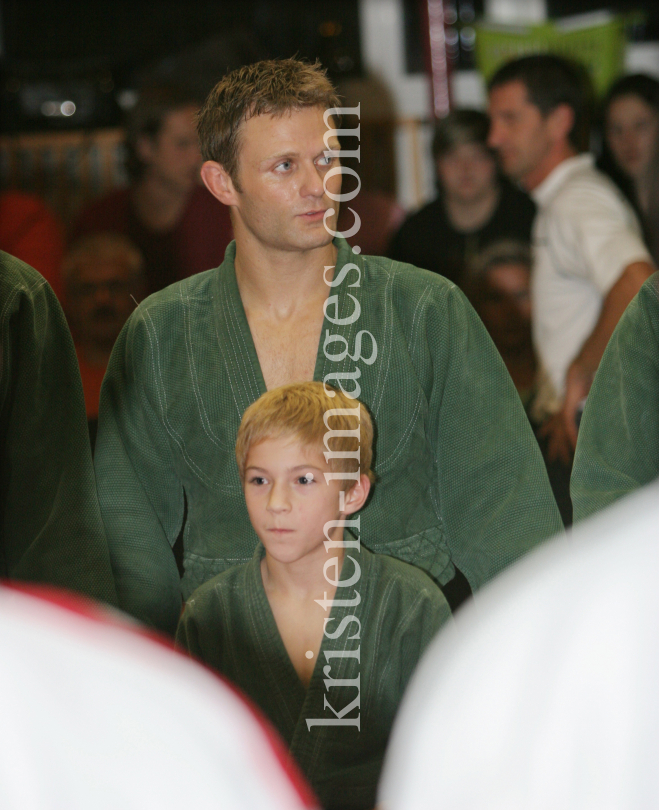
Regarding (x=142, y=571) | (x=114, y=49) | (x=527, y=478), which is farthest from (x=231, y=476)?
(x=114, y=49)

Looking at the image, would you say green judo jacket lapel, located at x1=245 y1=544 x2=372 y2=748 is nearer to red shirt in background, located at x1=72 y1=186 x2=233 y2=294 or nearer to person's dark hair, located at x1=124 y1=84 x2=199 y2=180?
red shirt in background, located at x1=72 y1=186 x2=233 y2=294

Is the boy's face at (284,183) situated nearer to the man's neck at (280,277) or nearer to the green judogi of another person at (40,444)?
the man's neck at (280,277)

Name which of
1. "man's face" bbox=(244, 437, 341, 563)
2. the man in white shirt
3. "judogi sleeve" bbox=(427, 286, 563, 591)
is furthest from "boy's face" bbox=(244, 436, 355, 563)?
the man in white shirt

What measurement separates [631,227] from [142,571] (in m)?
0.52

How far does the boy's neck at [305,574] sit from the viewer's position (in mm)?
739

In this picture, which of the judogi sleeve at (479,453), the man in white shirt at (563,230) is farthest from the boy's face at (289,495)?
the man in white shirt at (563,230)

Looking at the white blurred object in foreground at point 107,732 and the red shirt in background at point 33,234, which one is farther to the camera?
the red shirt in background at point 33,234

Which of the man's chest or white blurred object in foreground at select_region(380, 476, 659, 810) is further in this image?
the man's chest

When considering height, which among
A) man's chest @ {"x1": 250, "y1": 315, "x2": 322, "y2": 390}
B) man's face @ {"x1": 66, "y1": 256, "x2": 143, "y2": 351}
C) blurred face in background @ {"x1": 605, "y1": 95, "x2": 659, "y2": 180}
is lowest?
man's chest @ {"x1": 250, "y1": 315, "x2": 322, "y2": 390}

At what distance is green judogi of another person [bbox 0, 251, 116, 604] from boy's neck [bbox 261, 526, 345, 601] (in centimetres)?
14

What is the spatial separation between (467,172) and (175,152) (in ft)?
0.86

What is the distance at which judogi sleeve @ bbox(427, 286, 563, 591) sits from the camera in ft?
2.53

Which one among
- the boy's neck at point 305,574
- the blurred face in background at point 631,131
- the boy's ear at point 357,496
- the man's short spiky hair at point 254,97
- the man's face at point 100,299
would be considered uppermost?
the man's short spiky hair at point 254,97

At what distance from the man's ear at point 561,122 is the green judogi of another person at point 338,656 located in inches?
16.2
